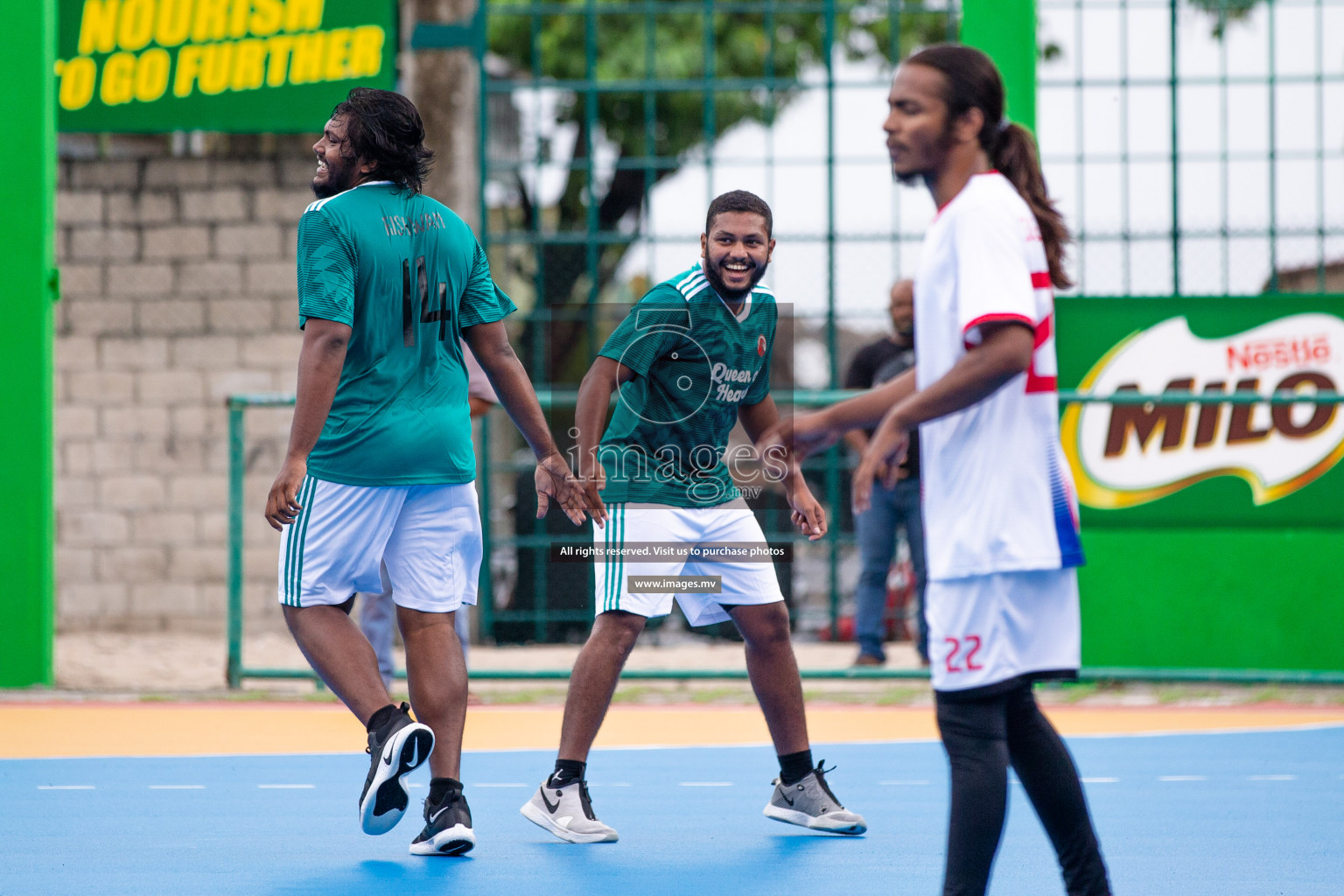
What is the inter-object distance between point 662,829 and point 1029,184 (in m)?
2.62

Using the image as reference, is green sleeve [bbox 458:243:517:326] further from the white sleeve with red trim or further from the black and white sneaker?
the white sleeve with red trim

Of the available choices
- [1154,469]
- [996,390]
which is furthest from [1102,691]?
[996,390]

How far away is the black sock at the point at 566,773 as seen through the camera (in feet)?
15.8

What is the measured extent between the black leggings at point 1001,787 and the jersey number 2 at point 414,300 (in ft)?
6.59

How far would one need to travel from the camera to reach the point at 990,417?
319 centimetres

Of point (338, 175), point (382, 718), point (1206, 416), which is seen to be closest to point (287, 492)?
point (382, 718)

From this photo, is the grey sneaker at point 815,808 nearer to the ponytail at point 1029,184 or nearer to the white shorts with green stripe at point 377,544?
the white shorts with green stripe at point 377,544

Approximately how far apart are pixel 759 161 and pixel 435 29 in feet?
8.37

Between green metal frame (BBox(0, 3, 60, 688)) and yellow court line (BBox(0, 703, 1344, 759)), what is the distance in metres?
0.64

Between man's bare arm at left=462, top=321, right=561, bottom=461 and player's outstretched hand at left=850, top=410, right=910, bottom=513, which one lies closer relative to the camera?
player's outstretched hand at left=850, top=410, right=910, bottom=513

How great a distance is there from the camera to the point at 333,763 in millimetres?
6402

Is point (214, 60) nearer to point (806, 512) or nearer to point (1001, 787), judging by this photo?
point (806, 512)

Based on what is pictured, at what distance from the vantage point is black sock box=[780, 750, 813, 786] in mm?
4988

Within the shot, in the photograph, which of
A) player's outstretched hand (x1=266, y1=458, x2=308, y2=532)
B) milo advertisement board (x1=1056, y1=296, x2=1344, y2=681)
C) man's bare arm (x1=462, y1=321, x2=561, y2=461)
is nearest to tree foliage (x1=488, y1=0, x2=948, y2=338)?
milo advertisement board (x1=1056, y1=296, x2=1344, y2=681)
